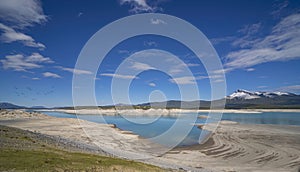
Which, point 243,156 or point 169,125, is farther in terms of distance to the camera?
point 169,125

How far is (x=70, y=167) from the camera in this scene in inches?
683

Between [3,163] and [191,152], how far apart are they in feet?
94.6

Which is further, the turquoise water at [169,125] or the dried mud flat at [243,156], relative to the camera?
the turquoise water at [169,125]

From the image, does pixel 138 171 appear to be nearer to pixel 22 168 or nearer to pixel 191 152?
pixel 22 168

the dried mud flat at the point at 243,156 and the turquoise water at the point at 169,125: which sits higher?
the turquoise water at the point at 169,125

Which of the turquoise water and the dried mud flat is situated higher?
the turquoise water

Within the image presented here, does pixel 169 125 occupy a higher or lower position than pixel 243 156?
higher

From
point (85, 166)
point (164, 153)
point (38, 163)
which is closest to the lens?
point (38, 163)

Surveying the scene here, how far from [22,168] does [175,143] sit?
35.6m

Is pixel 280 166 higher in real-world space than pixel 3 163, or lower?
lower

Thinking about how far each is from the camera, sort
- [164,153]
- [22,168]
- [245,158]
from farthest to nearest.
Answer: [164,153] < [245,158] < [22,168]

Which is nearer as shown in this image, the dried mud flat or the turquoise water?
the dried mud flat

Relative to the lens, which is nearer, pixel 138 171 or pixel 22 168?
pixel 22 168

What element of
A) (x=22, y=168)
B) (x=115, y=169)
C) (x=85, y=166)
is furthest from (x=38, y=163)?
(x=115, y=169)
